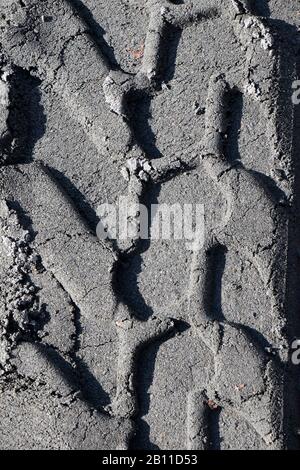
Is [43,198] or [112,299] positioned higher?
[43,198]

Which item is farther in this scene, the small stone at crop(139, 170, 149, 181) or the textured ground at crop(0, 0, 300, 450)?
the small stone at crop(139, 170, 149, 181)

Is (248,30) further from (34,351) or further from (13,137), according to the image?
(34,351)

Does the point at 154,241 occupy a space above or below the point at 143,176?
below

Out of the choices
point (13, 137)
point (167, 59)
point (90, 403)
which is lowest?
point (90, 403)

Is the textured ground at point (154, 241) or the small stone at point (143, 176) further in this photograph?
the small stone at point (143, 176)

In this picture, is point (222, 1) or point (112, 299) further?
point (222, 1)
